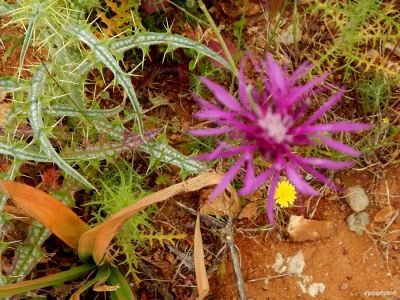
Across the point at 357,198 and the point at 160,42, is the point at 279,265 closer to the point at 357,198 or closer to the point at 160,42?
the point at 357,198

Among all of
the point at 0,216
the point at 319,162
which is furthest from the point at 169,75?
the point at 319,162

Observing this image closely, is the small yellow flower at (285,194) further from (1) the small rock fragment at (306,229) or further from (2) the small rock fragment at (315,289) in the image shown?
(2) the small rock fragment at (315,289)

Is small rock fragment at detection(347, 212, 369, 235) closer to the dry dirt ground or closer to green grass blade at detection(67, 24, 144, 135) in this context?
the dry dirt ground

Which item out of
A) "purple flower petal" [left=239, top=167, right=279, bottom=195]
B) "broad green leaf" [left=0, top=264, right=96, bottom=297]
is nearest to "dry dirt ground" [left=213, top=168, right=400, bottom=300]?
"broad green leaf" [left=0, top=264, right=96, bottom=297]

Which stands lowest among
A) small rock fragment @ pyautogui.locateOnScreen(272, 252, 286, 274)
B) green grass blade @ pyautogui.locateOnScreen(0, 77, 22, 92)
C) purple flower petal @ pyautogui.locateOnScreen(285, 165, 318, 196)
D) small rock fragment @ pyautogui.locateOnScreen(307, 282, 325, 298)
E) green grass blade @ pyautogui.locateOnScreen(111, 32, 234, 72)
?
small rock fragment @ pyautogui.locateOnScreen(307, 282, 325, 298)

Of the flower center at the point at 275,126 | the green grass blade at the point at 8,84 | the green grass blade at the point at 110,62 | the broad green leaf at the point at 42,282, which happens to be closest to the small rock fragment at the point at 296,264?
the broad green leaf at the point at 42,282

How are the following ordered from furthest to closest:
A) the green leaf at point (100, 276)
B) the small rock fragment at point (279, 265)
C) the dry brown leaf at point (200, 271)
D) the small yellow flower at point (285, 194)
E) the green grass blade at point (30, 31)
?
1. the small rock fragment at point (279, 265)
2. the small yellow flower at point (285, 194)
3. the green leaf at point (100, 276)
4. the dry brown leaf at point (200, 271)
5. the green grass blade at point (30, 31)

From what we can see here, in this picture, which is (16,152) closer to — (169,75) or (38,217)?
(38,217)
